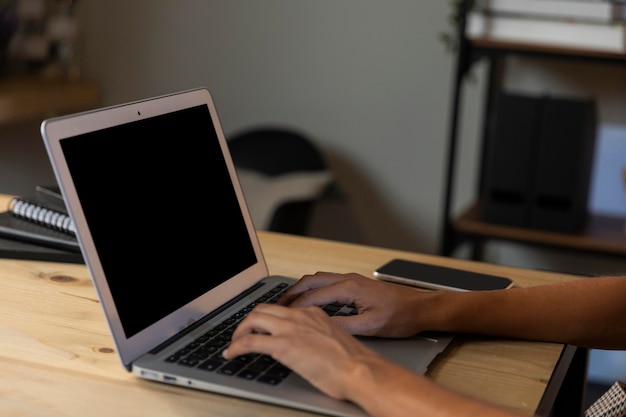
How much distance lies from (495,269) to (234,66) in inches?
77.6

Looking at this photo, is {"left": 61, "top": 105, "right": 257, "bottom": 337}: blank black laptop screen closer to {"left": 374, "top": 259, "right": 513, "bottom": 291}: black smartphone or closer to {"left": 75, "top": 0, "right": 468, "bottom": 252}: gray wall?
{"left": 374, "top": 259, "right": 513, "bottom": 291}: black smartphone

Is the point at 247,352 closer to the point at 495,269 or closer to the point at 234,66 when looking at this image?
the point at 495,269

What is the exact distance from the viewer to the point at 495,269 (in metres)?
1.42

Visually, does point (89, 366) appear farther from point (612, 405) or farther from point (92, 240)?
point (612, 405)

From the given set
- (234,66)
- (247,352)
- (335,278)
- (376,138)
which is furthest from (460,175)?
(247,352)

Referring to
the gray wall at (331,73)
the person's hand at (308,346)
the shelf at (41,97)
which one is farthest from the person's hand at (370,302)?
the gray wall at (331,73)

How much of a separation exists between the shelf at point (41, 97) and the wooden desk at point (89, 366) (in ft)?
5.16

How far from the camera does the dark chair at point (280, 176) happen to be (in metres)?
2.68

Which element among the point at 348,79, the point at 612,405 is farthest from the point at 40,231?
the point at 348,79

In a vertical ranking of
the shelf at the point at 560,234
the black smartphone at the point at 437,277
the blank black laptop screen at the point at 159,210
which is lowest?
the shelf at the point at 560,234

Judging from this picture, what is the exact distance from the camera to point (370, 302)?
3.60 feet

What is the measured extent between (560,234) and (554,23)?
1.88ft

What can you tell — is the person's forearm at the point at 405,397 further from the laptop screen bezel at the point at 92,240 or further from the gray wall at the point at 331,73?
the gray wall at the point at 331,73

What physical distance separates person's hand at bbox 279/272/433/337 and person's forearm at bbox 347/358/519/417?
0.17 m
